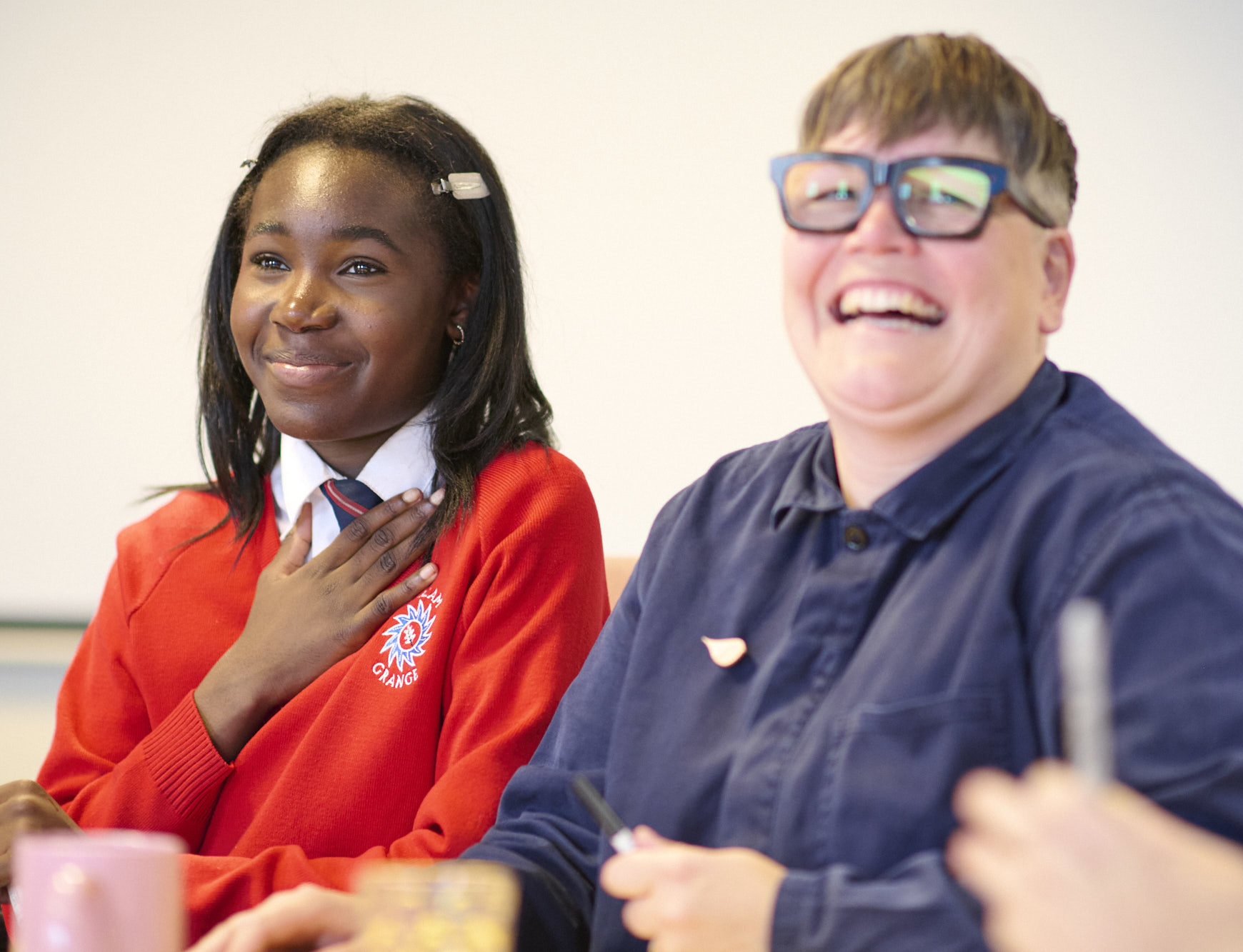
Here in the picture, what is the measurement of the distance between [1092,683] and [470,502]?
976mm

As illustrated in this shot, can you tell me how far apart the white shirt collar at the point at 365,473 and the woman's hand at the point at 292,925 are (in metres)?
0.67

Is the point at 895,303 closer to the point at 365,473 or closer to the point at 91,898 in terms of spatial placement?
the point at 91,898

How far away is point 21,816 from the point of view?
121 centimetres

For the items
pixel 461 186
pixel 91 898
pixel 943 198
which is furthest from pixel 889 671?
pixel 461 186

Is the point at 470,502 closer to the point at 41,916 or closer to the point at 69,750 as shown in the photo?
the point at 69,750

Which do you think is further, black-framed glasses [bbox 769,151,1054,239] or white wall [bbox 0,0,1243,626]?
white wall [bbox 0,0,1243,626]

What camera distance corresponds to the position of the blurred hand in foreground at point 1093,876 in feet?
1.60

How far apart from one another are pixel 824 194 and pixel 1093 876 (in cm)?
54

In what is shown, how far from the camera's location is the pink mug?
61cm

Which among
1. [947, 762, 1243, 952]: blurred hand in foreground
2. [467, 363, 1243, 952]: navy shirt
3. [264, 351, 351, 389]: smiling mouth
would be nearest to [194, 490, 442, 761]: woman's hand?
[264, 351, 351, 389]: smiling mouth

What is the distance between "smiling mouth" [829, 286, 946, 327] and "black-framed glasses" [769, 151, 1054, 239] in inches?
1.7

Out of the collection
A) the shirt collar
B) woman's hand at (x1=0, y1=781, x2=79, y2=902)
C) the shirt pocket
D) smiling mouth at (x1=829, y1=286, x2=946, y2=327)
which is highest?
smiling mouth at (x1=829, y1=286, x2=946, y2=327)

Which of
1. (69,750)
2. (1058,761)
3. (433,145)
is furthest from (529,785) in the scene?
(433,145)

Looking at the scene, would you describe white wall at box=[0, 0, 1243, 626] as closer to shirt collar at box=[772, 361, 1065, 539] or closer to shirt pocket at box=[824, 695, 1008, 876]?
shirt collar at box=[772, 361, 1065, 539]
